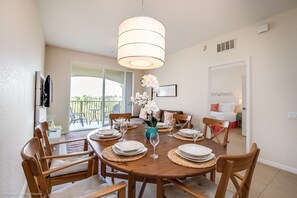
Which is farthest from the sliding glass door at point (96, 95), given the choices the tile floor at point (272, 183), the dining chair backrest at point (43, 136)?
the tile floor at point (272, 183)

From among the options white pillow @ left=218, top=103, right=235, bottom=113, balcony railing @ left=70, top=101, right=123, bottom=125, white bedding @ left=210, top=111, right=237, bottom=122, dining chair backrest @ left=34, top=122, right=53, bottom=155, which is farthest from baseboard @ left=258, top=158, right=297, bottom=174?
balcony railing @ left=70, top=101, right=123, bottom=125

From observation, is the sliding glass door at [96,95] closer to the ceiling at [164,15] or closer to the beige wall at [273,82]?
the ceiling at [164,15]

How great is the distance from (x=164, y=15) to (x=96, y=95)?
380cm

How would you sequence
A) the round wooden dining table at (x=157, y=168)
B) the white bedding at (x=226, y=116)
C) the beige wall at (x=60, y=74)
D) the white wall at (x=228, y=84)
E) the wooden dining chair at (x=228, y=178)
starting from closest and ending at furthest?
the wooden dining chair at (x=228, y=178) → the round wooden dining table at (x=157, y=168) → the beige wall at (x=60, y=74) → the white bedding at (x=226, y=116) → the white wall at (x=228, y=84)

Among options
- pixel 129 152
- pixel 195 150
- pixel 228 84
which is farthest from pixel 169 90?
pixel 129 152

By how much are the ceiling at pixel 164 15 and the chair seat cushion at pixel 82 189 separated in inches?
99.3

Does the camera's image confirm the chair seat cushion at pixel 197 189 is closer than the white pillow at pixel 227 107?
Yes

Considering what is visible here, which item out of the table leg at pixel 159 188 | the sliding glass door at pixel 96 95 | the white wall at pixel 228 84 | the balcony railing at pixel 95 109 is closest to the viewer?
the table leg at pixel 159 188

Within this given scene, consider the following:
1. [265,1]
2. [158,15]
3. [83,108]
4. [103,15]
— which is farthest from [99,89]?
[265,1]

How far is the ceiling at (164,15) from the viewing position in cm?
230

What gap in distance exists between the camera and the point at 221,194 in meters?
0.77

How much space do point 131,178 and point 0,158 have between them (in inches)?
40.8

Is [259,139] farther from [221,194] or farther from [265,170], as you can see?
[221,194]

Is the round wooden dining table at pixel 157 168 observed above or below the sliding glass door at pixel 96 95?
below
